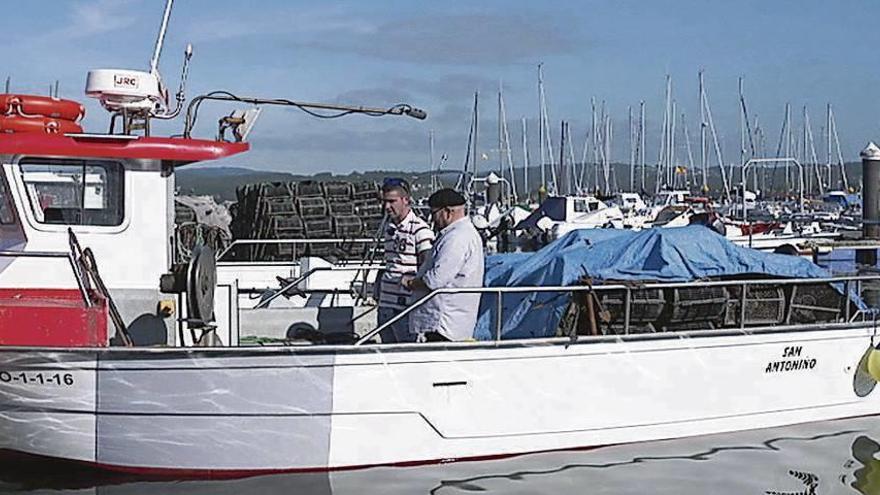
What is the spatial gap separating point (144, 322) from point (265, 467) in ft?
4.98

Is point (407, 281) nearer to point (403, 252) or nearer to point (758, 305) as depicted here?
point (403, 252)

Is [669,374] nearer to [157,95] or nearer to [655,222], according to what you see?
[157,95]

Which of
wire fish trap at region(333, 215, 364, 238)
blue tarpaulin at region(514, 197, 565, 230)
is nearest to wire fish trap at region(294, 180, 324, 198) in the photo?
wire fish trap at region(333, 215, 364, 238)

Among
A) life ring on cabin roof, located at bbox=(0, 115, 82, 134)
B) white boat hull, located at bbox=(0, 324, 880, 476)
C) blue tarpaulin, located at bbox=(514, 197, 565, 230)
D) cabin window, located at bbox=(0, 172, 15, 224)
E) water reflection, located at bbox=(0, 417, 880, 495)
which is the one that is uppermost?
life ring on cabin roof, located at bbox=(0, 115, 82, 134)

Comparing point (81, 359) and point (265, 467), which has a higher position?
point (81, 359)

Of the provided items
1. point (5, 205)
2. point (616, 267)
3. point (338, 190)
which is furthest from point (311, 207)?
point (5, 205)

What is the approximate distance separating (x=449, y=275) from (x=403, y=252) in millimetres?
720

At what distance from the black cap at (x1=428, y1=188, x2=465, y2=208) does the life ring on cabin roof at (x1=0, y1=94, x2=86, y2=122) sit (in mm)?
2924

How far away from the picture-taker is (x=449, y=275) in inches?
334

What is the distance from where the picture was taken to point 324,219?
24.8 metres

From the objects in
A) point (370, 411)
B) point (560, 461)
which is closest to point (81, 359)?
point (370, 411)

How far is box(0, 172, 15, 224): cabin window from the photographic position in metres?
8.86

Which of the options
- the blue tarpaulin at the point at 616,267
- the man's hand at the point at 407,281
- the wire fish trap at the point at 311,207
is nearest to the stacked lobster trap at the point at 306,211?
the wire fish trap at the point at 311,207

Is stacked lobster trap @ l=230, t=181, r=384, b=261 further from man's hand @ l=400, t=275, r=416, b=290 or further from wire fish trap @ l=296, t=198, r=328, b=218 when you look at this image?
man's hand @ l=400, t=275, r=416, b=290
